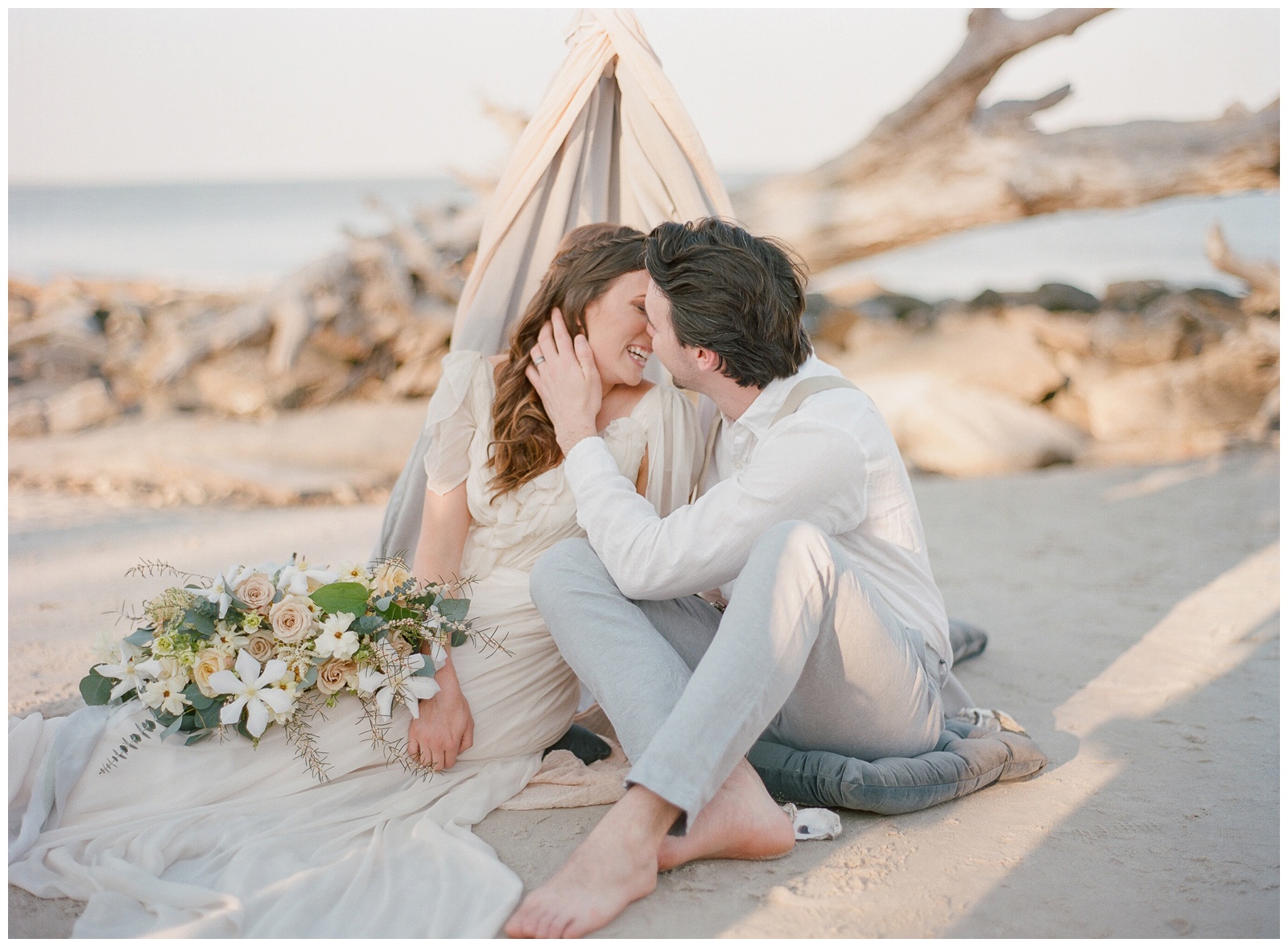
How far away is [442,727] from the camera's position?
2496 mm

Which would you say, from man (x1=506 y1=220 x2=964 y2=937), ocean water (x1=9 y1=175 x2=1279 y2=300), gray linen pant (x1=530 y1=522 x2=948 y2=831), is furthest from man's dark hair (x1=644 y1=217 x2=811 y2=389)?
ocean water (x1=9 y1=175 x2=1279 y2=300)

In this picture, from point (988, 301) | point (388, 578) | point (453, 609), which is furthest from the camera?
point (988, 301)

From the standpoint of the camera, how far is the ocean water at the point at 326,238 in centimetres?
2247

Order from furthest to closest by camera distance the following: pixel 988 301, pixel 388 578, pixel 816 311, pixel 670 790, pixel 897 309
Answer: pixel 897 309
pixel 816 311
pixel 988 301
pixel 388 578
pixel 670 790

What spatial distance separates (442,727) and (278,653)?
45 cm

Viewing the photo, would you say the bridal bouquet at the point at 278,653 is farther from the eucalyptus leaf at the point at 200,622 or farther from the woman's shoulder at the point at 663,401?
the woman's shoulder at the point at 663,401

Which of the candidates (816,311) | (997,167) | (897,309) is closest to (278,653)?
(997,167)

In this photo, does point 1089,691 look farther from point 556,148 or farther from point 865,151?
point 865,151

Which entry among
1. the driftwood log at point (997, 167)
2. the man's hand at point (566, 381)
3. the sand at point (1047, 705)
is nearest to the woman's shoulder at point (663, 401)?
the man's hand at point (566, 381)

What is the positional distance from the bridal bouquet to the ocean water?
1556 cm

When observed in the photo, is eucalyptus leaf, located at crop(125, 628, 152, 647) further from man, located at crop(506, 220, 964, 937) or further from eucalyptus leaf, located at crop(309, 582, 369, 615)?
man, located at crop(506, 220, 964, 937)

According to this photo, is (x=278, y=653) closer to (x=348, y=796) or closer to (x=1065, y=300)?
(x=348, y=796)

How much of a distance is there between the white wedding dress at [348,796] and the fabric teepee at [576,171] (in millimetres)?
314

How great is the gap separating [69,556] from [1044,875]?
4701 mm
